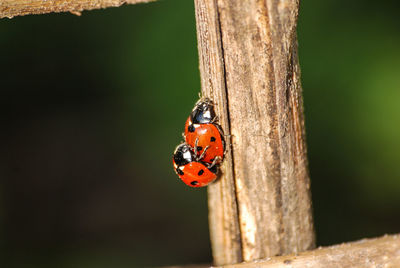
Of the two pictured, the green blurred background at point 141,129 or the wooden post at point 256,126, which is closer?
the wooden post at point 256,126

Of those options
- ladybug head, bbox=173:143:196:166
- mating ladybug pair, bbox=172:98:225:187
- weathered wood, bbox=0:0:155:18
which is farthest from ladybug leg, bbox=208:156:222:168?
weathered wood, bbox=0:0:155:18

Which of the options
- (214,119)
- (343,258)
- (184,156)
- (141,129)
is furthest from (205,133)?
(141,129)

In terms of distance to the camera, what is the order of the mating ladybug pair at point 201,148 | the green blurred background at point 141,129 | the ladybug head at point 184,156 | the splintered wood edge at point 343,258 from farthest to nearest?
the green blurred background at point 141,129
the ladybug head at point 184,156
the mating ladybug pair at point 201,148
the splintered wood edge at point 343,258

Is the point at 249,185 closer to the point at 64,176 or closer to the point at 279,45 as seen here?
the point at 279,45

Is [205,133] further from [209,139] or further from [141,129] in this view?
[141,129]

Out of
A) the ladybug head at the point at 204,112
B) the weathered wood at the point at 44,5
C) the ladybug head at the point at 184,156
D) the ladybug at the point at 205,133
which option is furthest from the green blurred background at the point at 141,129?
the weathered wood at the point at 44,5

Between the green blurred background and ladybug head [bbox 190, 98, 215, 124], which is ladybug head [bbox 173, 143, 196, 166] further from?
the green blurred background

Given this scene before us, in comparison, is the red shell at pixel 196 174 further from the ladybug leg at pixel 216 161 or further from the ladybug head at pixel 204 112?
the ladybug head at pixel 204 112
